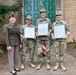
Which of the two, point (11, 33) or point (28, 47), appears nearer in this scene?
point (11, 33)

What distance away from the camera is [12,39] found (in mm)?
7969

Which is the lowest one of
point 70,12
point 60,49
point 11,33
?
point 60,49

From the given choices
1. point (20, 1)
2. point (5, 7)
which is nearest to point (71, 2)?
point (20, 1)

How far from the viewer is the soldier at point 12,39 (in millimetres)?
7840

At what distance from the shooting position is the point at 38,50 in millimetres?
8406

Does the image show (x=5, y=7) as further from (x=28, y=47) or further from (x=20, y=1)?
(x=28, y=47)

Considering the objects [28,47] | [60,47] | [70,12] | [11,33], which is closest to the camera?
[11,33]

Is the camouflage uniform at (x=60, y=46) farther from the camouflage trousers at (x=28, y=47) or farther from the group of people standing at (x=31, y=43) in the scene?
the camouflage trousers at (x=28, y=47)

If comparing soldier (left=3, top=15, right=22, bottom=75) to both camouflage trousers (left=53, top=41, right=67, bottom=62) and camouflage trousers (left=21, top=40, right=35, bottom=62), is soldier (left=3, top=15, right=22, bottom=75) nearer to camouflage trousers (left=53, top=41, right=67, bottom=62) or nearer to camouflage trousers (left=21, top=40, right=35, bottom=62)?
camouflage trousers (left=21, top=40, right=35, bottom=62)

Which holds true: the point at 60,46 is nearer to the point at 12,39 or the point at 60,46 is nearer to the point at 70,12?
the point at 12,39

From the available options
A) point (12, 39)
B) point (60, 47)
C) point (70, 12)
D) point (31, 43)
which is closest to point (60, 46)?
point (60, 47)

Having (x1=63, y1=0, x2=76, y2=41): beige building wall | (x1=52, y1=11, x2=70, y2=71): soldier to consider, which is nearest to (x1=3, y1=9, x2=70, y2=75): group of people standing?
(x1=52, y1=11, x2=70, y2=71): soldier

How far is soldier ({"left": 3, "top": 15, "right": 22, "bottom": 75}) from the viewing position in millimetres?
7840

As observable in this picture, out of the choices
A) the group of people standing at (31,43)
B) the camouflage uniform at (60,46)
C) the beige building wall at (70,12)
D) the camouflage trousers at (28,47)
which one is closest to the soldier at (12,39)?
the group of people standing at (31,43)
